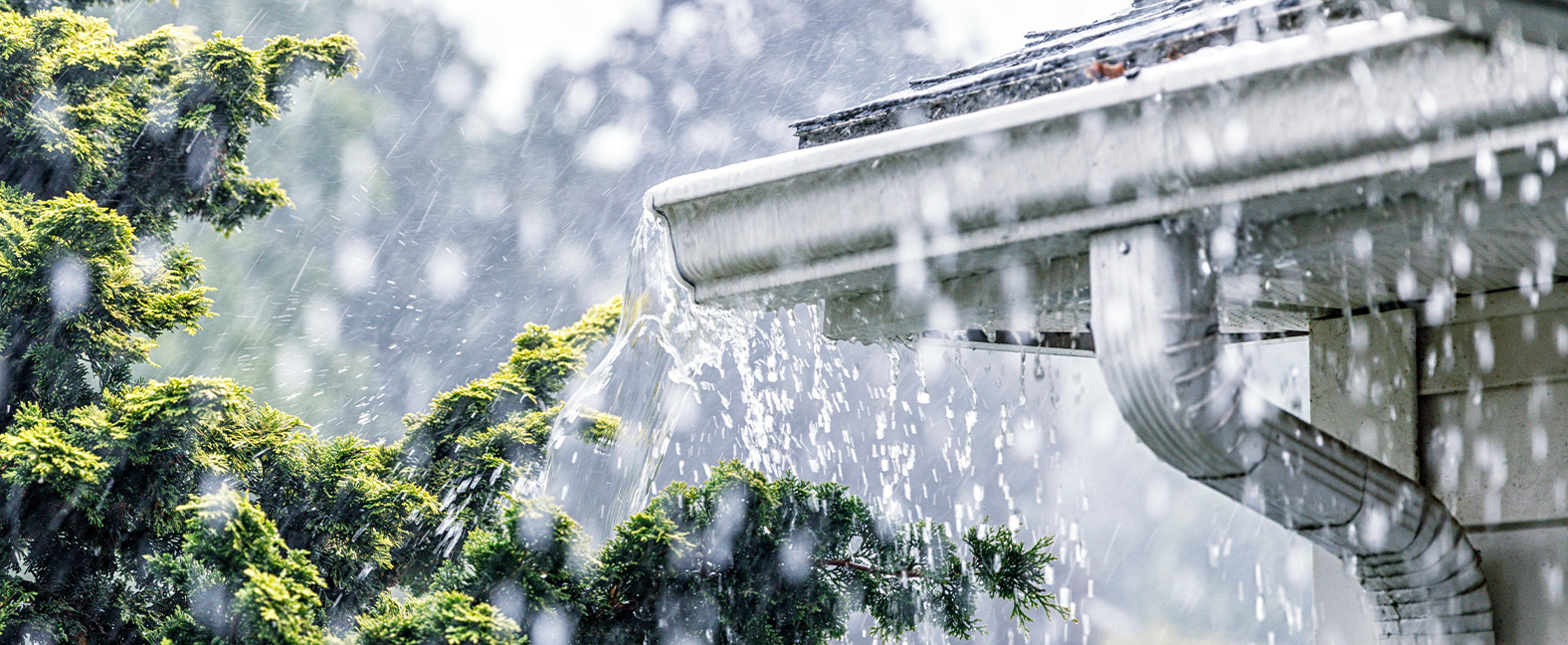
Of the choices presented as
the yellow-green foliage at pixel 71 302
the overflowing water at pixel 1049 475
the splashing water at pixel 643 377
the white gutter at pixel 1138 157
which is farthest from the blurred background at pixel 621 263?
the white gutter at pixel 1138 157

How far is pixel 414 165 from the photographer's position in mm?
13914

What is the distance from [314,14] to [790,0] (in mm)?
5289

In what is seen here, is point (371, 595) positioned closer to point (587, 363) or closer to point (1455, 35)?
point (587, 363)

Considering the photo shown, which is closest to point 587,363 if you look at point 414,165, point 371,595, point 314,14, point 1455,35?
point 371,595

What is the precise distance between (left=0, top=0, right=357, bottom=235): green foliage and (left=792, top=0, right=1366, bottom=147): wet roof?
3.15 metres

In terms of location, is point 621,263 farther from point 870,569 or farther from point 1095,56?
point 1095,56

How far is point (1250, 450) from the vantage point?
1969 millimetres

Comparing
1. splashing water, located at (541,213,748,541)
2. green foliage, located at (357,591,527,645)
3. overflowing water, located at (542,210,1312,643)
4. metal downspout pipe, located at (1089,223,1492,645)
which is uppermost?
overflowing water, located at (542,210,1312,643)

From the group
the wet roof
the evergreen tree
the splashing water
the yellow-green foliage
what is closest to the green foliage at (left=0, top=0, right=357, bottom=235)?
the evergreen tree

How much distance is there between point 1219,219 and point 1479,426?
1038mm

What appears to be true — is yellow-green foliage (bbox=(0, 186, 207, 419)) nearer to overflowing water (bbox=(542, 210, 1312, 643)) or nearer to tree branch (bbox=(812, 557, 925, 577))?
tree branch (bbox=(812, 557, 925, 577))

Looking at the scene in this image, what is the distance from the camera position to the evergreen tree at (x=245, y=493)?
11.1 ft

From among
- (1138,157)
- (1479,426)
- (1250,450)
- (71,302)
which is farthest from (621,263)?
(1138,157)

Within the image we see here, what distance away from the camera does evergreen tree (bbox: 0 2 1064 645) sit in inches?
133
